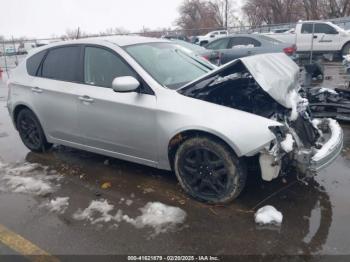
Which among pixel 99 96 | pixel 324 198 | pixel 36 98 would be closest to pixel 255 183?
pixel 324 198

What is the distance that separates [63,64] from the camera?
4867 millimetres

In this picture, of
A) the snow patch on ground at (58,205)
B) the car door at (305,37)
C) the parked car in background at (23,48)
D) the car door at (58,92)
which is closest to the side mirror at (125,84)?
the car door at (58,92)

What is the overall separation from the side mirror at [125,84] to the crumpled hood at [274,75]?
1160 millimetres

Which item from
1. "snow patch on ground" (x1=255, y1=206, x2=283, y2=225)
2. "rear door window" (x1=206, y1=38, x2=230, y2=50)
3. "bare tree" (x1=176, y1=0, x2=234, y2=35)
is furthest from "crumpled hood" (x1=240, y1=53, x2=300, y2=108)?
"bare tree" (x1=176, y1=0, x2=234, y2=35)

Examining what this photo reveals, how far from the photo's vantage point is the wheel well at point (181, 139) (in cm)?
354

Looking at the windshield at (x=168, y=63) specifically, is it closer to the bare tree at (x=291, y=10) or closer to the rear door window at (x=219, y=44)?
the rear door window at (x=219, y=44)

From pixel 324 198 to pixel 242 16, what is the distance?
59.2m

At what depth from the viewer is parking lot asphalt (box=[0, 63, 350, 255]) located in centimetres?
308

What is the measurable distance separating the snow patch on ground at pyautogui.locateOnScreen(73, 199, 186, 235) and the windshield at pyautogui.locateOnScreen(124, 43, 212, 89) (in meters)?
1.34

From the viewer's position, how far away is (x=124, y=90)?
3818 millimetres

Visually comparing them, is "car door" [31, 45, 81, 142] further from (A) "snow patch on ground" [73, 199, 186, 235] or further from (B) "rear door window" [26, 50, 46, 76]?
(A) "snow patch on ground" [73, 199, 186, 235]

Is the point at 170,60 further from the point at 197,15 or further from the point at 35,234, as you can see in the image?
the point at 197,15

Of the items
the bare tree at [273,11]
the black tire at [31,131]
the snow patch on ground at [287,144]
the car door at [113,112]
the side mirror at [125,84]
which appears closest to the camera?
the snow patch on ground at [287,144]

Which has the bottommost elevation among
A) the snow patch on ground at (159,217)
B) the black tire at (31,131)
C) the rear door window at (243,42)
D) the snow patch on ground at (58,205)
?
the snow patch on ground at (58,205)
